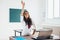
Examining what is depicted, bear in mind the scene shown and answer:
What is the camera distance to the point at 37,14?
11.6 ft

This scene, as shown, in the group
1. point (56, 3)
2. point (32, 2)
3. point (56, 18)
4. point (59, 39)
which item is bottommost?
point (59, 39)

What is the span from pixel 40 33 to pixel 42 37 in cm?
6

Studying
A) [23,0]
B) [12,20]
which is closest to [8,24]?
[12,20]

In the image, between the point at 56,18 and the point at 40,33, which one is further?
the point at 56,18

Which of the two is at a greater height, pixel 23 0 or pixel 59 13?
pixel 23 0

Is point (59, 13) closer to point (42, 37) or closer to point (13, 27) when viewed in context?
point (42, 37)

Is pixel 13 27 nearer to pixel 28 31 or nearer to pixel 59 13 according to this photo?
pixel 28 31

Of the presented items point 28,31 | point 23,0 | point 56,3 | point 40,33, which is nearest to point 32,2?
point 23,0

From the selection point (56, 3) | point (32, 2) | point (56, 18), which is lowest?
point (56, 18)

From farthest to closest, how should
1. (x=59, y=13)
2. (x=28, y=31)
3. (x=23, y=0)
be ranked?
1. (x=23, y=0)
2. (x=28, y=31)
3. (x=59, y=13)

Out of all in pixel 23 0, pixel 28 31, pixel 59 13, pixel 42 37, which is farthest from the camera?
pixel 23 0

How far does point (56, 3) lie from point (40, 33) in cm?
46

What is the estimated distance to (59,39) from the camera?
1.63 meters

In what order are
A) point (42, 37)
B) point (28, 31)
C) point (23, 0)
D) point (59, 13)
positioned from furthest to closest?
point (23, 0), point (28, 31), point (59, 13), point (42, 37)
